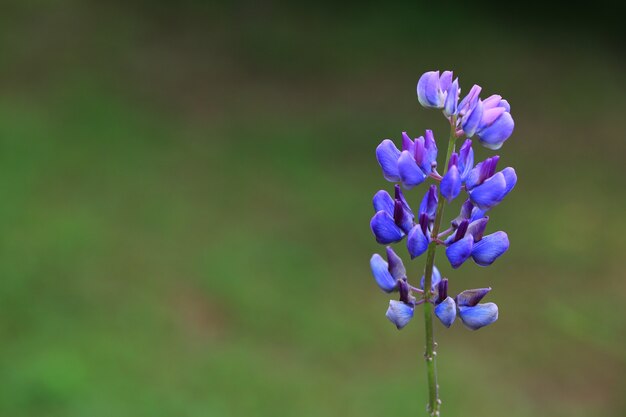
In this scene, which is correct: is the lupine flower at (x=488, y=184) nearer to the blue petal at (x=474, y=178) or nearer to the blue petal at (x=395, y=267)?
the blue petal at (x=474, y=178)

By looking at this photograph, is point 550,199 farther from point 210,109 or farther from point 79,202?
point 79,202

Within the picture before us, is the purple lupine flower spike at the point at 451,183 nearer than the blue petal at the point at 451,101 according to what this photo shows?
Yes

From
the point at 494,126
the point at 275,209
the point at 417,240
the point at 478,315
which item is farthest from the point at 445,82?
the point at 275,209

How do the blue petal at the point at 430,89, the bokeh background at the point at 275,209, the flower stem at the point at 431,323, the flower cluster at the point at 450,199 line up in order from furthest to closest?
the bokeh background at the point at 275,209 < the blue petal at the point at 430,89 < the flower cluster at the point at 450,199 < the flower stem at the point at 431,323

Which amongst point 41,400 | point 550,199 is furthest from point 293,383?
point 550,199

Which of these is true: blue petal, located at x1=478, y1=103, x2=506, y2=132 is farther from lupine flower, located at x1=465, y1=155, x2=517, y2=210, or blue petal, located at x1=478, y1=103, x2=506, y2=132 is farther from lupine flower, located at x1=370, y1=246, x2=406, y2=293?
lupine flower, located at x1=370, y1=246, x2=406, y2=293

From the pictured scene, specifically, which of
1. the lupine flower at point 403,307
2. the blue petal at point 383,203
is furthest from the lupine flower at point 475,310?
the blue petal at point 383,203

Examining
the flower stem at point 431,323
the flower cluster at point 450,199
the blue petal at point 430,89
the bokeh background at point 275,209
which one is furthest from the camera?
the bokeh background at point 275,209

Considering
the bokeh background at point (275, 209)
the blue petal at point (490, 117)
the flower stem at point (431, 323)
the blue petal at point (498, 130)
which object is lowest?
the flower stem at point (431, 323)
